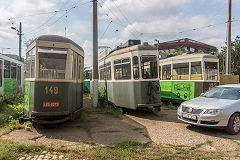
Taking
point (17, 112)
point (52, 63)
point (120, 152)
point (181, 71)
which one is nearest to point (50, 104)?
point (52, 63)

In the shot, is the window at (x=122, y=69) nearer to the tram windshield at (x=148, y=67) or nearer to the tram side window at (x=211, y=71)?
the tram windshield at (x=148, y=67)

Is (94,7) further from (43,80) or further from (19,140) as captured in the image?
(19,140)

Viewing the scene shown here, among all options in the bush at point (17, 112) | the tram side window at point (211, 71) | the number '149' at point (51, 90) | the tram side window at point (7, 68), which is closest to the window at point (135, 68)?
the number '149' at point (51, 90)

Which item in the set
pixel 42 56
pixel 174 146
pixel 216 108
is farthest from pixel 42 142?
Result: pixel 216 108

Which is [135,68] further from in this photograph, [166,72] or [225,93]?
[166,72]

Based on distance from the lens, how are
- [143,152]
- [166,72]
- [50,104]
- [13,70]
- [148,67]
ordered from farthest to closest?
[166,72] → [13,70] → [148,67] → [50,104] → [143,152]

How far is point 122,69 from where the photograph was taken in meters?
9.43

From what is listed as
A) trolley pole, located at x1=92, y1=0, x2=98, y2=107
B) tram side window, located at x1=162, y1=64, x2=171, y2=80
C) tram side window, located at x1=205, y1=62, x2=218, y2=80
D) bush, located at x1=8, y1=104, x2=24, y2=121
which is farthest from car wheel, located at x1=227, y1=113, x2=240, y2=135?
bush, located at x1=8, y1=104, x2=24, y2=121

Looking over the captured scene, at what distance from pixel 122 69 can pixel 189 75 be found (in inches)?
178

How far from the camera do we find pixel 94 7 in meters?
10.9

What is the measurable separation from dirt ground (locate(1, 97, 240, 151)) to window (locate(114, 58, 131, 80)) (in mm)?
2332

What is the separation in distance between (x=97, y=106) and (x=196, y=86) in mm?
5570

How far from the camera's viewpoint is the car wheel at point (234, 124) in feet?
20.6

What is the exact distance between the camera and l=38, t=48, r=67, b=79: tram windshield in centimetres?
609
